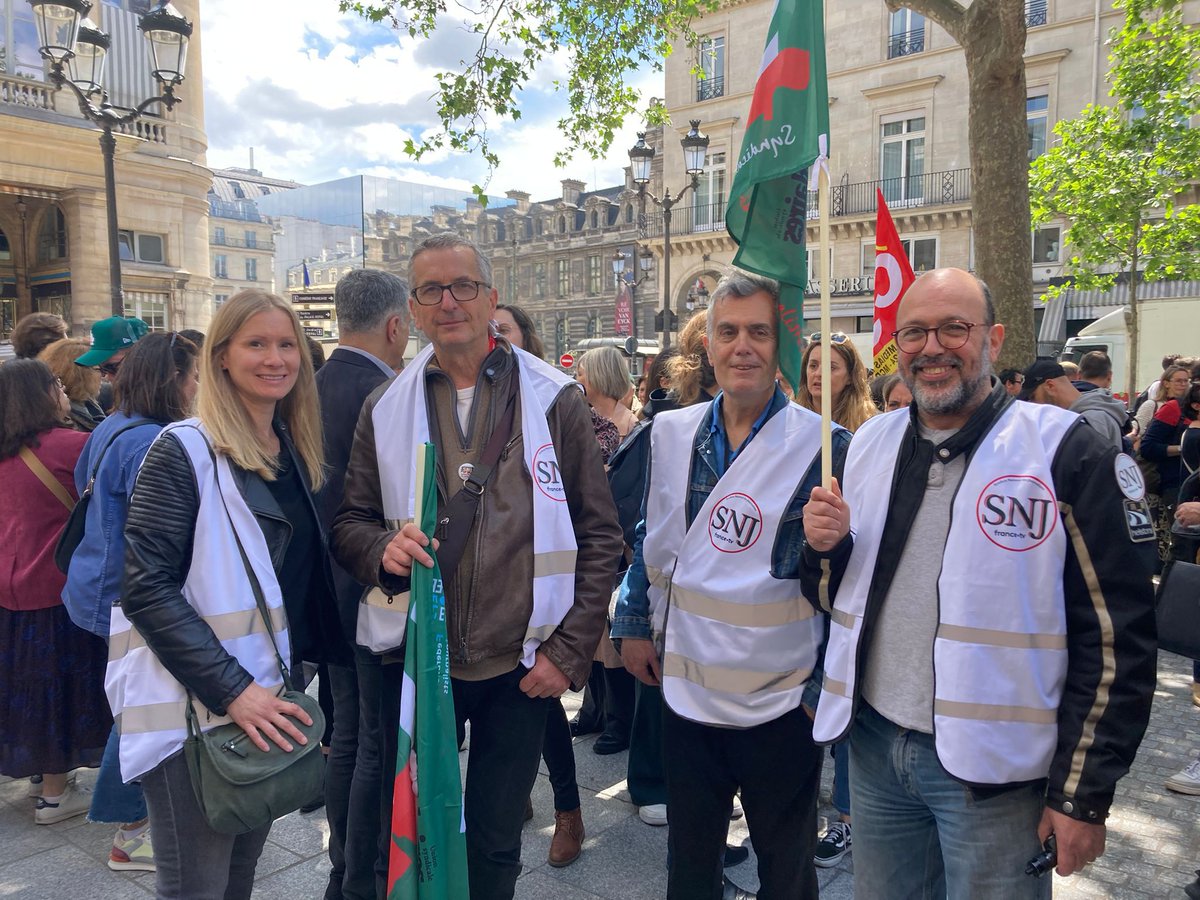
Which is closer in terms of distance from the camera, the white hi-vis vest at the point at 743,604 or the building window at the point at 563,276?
the white hi-vis vest at the point at 743,604

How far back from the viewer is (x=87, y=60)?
8.06 m

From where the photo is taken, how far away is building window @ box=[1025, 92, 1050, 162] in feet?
83.2

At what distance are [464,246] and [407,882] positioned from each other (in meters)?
1.83

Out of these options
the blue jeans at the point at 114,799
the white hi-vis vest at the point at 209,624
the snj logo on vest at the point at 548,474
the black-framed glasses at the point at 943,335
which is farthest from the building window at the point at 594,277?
the black-framed glasses at the point at 943,335

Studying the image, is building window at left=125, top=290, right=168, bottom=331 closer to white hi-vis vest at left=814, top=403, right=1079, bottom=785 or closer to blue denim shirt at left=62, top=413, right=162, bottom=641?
blue denim shirt at left=62, top=413, right=162, bottom=641

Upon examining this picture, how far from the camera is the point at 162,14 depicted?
26.2 ft

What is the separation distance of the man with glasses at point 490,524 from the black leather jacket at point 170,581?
48 cm

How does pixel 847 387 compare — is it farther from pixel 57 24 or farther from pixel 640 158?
pixel 640 158

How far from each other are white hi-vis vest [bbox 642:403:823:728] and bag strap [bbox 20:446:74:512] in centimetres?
289

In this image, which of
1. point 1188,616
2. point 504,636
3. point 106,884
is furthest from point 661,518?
point 106,884

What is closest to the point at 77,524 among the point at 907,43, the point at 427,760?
the point at 427,760

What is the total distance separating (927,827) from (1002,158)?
654cm

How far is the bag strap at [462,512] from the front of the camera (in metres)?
2.43

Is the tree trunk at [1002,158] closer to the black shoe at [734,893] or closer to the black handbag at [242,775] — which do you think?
the black shoe at [734,893]
